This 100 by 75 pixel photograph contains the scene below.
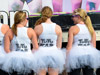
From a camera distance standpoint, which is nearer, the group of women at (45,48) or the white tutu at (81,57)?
the group of women at (45,48)

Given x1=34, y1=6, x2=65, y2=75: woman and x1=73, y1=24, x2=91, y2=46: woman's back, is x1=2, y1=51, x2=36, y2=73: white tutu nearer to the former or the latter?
x1=34, y1=6, x2=65, y2=75: woman

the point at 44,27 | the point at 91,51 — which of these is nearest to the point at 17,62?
the point at 44,27

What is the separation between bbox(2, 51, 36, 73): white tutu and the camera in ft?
12.0

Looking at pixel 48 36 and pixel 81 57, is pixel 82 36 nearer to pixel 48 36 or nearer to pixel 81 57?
pixel 81 57

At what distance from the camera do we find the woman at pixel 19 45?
3646mm

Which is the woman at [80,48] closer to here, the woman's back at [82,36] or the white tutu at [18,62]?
the woman's back at [82,36]

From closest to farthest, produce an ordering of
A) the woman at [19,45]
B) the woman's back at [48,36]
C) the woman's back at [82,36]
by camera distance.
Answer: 1. the woman at [19,45]
2. the woman's back at [48,36]
3. the woman's back at [82,36]

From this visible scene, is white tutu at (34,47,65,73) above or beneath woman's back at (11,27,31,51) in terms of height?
beneath

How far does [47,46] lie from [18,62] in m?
0.51

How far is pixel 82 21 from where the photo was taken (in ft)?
13.1

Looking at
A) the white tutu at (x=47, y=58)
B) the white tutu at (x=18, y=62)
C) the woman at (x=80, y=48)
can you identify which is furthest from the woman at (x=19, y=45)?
the woman at (x=80, y=48)

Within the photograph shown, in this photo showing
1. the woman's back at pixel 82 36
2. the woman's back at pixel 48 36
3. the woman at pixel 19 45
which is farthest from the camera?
the woman's back at pixel 82 36

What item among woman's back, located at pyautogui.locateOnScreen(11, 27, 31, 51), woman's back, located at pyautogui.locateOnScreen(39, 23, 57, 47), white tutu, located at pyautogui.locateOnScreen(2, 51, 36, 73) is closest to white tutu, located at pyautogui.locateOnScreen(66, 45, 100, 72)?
woman's back, located at pyautogui.locateOnScreen(39, 23, 57, 47)

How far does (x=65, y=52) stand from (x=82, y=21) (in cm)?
58
